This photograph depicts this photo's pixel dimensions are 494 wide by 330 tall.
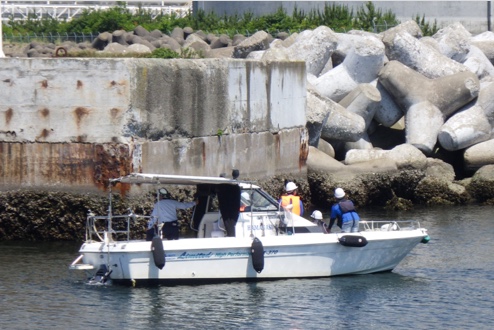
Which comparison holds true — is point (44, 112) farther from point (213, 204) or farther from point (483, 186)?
point (483, 186)

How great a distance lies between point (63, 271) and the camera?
62.4 feet

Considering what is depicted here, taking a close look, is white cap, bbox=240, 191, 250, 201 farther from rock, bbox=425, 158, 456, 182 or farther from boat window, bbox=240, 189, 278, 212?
rock, bbox=425, 158, 456, 182

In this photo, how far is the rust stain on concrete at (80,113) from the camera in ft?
69.3

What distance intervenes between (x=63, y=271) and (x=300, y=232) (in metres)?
3.93

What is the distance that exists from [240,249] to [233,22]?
31.1m

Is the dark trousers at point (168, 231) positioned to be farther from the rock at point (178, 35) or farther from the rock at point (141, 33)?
the rock at point (141, 33)

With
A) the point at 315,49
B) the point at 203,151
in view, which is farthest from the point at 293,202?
the point at 315,49

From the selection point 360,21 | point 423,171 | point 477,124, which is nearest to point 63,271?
point 423,171

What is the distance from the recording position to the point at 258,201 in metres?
18.9

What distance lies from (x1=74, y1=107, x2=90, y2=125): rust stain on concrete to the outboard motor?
13.8 ft

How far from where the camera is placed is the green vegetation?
44.5 metres

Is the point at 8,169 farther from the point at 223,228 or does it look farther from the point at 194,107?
the point at 223,228

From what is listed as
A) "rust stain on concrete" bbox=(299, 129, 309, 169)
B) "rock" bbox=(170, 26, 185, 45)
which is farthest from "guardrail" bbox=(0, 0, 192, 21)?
"rust stain on concrete" bbox=(299, 129, 309, 169)

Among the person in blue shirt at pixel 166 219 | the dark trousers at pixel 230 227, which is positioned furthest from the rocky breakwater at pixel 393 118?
the person in blue shirt at pixel 166 219
